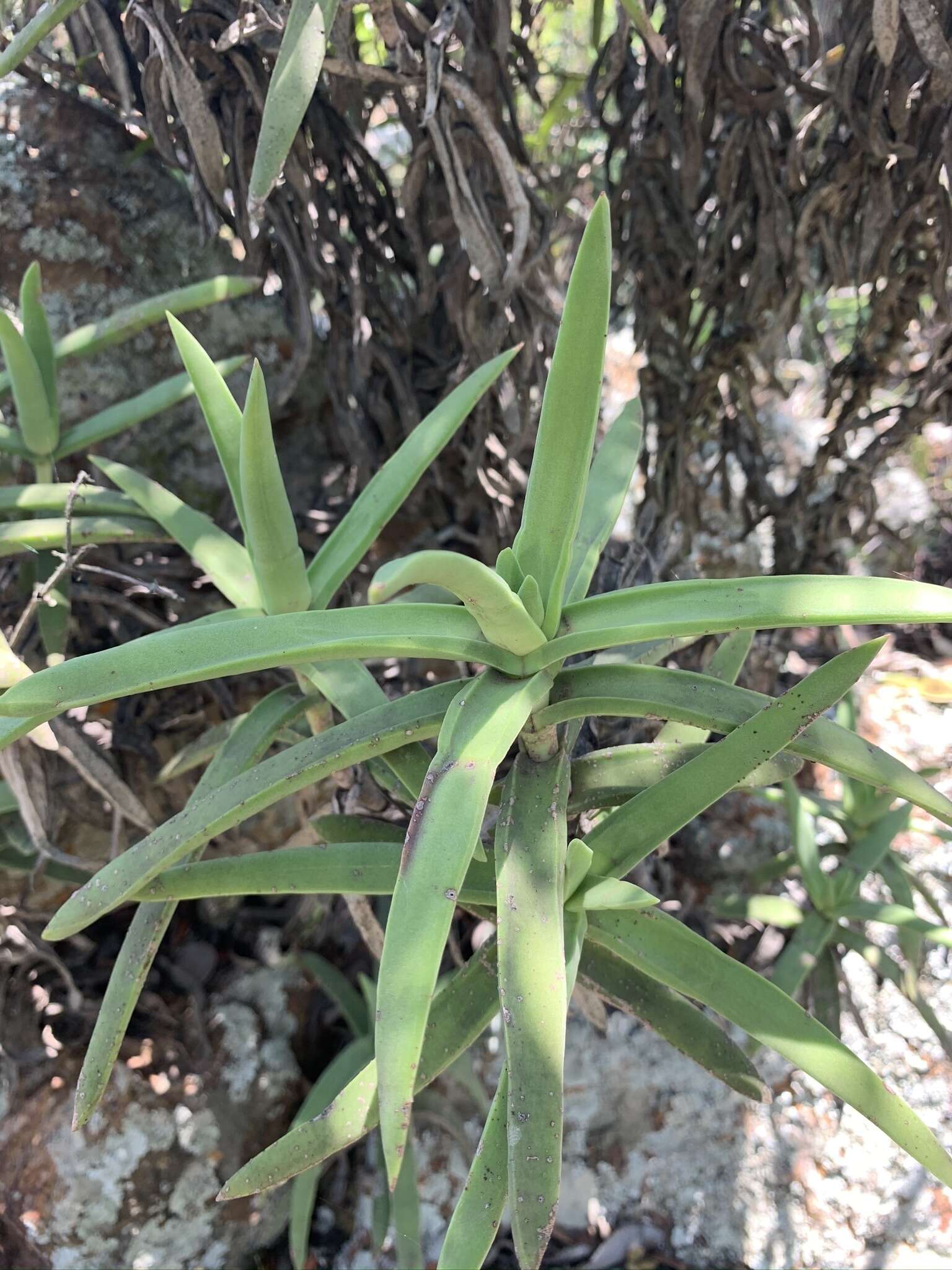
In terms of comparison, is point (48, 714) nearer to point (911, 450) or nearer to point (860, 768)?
point (860, 768)

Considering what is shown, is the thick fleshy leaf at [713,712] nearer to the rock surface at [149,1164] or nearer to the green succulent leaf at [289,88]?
the green succulent leaf at [289,88]

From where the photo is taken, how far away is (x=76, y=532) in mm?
723

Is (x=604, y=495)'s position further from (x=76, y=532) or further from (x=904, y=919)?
(x=904, y=919)

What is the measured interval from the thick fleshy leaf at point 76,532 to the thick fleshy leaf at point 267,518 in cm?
22

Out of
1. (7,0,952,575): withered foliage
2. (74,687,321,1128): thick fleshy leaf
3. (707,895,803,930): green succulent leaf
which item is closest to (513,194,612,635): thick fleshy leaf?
(74,687,321,1128): thick fleshy leaf

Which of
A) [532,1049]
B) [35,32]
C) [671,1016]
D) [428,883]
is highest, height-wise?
[35,32]

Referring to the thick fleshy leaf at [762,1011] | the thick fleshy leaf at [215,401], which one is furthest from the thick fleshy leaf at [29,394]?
the thick fleshy leaf at [762,1011]

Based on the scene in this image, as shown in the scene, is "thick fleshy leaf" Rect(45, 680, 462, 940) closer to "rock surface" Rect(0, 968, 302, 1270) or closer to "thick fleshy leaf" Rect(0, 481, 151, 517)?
"thick fleshy leaf" Rect(0, 481, 151, 517)

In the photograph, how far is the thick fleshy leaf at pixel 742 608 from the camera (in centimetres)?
40

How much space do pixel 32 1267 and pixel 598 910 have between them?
890mm

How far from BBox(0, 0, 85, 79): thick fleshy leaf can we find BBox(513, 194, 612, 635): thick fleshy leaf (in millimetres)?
472

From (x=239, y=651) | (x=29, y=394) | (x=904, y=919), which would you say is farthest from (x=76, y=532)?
(x=904, y=919)

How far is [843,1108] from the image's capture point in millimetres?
1061

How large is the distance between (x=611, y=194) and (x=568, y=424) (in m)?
0.64
